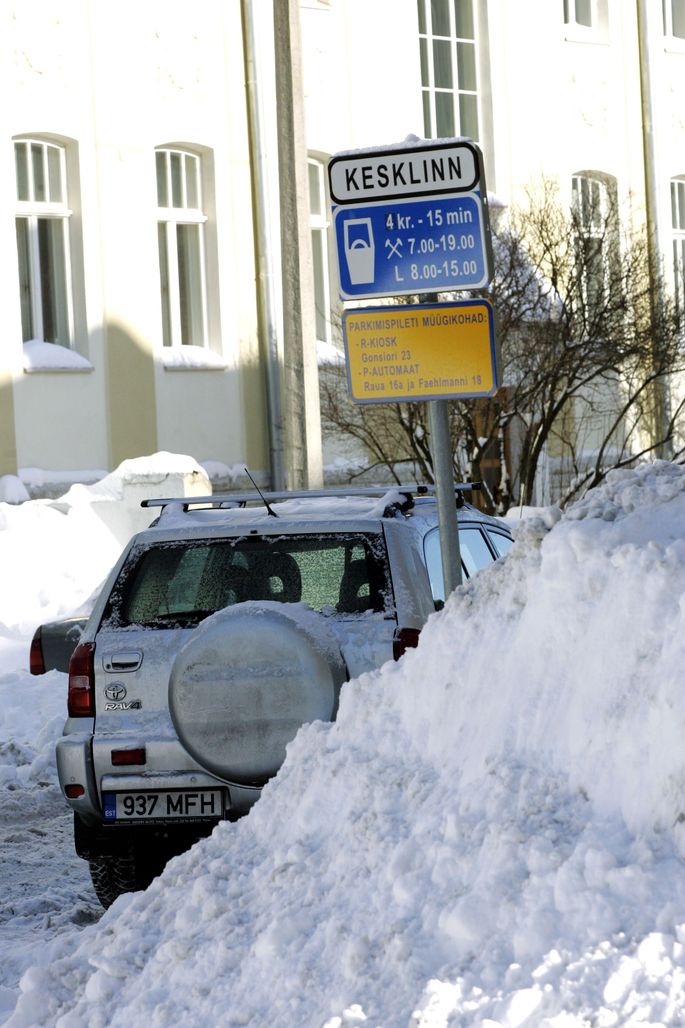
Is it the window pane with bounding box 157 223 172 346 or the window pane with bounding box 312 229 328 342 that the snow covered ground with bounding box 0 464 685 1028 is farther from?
the window pane with bounding box 312 229 328 342

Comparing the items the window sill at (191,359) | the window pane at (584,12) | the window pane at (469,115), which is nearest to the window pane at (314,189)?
the window sill at (191,359)

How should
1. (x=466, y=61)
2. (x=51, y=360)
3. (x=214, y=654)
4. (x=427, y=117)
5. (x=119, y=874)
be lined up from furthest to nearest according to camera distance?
1. (x=466, y=61)
2. (x=427, y=117)
3. (x=51, y=360)
4. (x=119, y=874)
5. (x=214, y=654)

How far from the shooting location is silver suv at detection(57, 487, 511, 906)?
6082 mm

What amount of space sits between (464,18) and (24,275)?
8.64 meters

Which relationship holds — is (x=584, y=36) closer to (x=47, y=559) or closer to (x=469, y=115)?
(x=469, y=115)

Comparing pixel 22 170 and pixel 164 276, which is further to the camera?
pixel 164 276

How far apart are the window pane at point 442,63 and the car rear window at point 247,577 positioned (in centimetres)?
1923

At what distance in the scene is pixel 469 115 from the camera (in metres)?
25.7

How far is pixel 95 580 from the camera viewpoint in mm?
16578

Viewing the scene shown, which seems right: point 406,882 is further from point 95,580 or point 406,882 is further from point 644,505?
point 95,580

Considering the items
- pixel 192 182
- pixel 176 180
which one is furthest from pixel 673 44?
pixel 176 180

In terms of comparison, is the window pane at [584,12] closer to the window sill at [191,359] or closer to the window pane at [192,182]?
the window pane at [192,182]

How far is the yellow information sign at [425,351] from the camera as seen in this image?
Answer: 22.9ft

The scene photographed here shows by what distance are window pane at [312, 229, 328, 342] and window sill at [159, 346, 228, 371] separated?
6.66 ft
